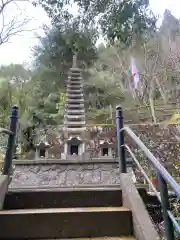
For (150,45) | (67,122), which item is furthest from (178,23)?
A: (67,122)

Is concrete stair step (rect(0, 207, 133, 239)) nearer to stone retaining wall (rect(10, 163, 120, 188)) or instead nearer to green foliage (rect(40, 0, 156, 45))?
stone retaining wall (rect(10, 163, 120, 188))

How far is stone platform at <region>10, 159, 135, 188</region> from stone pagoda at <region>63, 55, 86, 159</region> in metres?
0.79

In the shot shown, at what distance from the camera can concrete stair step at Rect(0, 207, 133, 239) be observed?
199 centimetres

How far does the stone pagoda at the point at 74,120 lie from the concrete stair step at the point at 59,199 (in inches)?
185

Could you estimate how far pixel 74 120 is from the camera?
830 cm

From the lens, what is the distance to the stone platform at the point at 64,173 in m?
6.29

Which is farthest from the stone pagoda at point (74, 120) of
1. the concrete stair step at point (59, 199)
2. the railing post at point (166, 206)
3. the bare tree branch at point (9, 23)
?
the railing post at point (166, 206)

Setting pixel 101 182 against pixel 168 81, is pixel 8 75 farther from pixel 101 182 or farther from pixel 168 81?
pixel 101 182

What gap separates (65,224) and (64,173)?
4379mm

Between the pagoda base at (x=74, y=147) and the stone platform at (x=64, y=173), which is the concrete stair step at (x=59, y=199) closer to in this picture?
the stone platform at (x=64, y=173)

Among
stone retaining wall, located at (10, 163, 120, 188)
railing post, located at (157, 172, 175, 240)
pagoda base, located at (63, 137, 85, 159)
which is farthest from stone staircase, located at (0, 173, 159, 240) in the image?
pagoda base, located at (63, 137, 85, 159)

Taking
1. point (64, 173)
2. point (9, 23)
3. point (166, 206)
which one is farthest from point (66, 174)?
point (166, 206)

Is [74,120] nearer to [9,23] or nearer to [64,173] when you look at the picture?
[64,173]

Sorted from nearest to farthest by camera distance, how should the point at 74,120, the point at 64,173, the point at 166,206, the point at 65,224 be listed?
the point at 166,206, the point at 65,224, the point at 64,173, the point at 74,120
